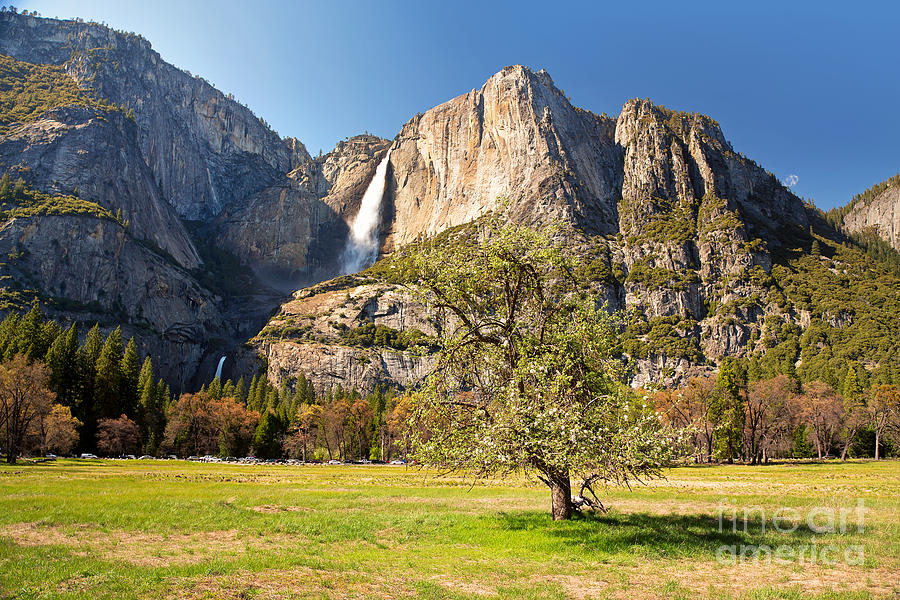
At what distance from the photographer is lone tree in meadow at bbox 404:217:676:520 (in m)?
14.5

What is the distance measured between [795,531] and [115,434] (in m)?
89.9

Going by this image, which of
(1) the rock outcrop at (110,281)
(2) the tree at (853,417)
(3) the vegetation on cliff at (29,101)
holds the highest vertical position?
(3) the vegetation on cliff at (29,101)

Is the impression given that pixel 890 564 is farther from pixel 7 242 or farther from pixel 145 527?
pixel 7 242

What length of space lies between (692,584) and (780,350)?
153 meters

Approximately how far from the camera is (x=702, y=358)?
5876 inches

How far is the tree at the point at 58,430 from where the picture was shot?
203 feet

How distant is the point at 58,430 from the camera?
207 ft

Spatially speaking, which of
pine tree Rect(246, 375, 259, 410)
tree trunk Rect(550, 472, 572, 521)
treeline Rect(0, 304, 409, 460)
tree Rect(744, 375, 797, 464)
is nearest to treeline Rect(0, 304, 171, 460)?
treeline Rect(0, 304, 409, 460)

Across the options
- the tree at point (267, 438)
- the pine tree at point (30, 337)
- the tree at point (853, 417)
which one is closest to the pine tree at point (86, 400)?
the pine tree at point (30, 337)

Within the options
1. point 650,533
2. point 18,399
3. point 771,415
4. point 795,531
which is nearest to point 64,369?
point 18,399

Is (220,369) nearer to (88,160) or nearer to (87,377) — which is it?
(88,160)

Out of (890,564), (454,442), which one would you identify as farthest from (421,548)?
(890,564)

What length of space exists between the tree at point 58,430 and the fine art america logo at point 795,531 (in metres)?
72.6

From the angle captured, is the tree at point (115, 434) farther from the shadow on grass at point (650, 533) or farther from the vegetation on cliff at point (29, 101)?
the vegetation on cliff at point (29, 101)
